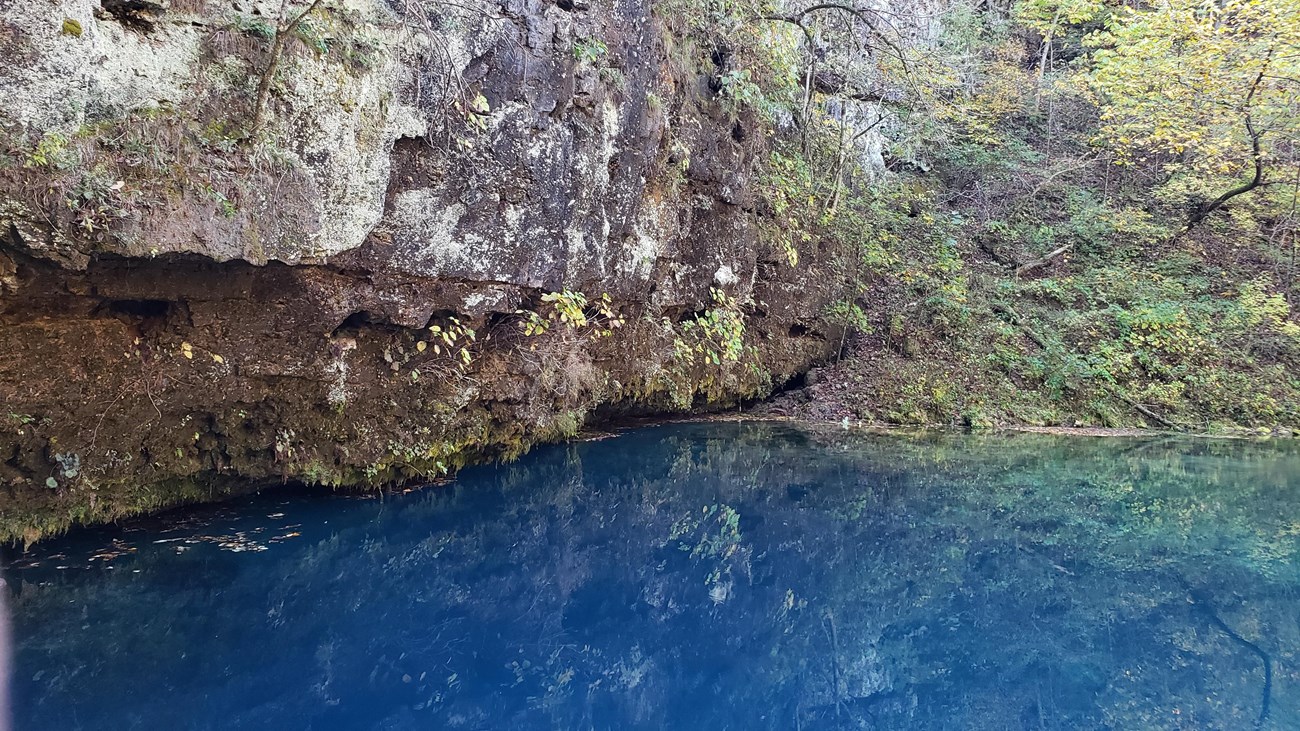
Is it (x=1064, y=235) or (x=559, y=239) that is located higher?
(x=1064, y=235)

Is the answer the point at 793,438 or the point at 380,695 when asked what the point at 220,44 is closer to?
the point at 380,695

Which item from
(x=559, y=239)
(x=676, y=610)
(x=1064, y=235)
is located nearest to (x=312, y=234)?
(x=559, y=239)

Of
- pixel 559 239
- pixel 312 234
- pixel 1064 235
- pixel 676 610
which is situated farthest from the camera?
pixel 1064 235

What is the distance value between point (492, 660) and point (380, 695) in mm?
731

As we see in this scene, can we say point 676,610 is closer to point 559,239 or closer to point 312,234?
point 312,234

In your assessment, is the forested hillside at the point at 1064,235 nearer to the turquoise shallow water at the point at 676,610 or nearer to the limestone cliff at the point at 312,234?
the turquoise shallow water at the point at 676,610

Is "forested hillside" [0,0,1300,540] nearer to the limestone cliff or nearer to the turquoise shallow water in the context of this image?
the limestone cliff

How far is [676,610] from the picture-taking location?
209 inches

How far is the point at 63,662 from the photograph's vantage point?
4.14 metres

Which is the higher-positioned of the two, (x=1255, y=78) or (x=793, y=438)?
(x=1255, y=78)

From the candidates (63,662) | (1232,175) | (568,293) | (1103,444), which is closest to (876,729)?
(63,662)

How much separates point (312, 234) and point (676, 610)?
165 inches

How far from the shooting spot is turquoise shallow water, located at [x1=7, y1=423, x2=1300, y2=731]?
3955 millimetres

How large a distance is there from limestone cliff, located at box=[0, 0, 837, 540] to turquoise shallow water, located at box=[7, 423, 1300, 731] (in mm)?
779
